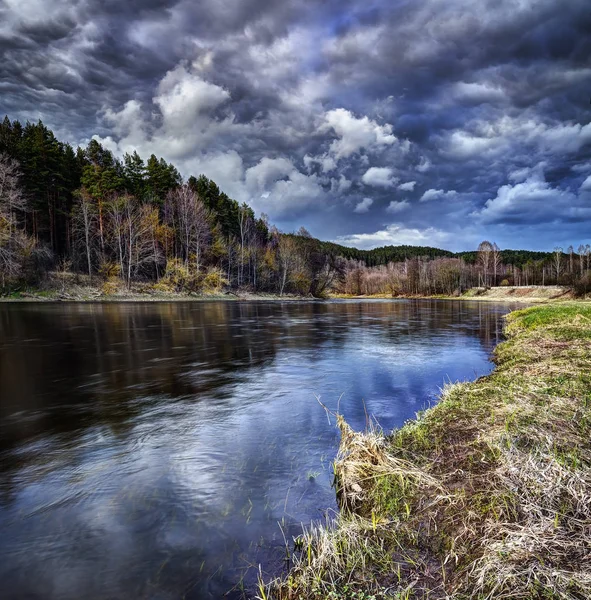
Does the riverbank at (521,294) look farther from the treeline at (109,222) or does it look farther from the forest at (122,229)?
the treeline at (109,222)

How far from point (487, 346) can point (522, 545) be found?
18361mm

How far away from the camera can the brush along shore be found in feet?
9.96

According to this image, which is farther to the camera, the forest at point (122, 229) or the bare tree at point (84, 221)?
the bare tree at point (84, 221)

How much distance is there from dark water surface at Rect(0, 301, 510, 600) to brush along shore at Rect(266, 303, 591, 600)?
2.57ft

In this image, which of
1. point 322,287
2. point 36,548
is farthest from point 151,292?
point 36,548

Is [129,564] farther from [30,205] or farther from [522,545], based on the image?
[30,205]

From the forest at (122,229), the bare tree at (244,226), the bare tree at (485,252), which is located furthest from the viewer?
the bare tree at (485,252)

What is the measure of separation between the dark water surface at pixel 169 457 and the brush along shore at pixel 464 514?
2.57 ft

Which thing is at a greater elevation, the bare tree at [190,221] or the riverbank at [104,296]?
the bare tree at [190,221]

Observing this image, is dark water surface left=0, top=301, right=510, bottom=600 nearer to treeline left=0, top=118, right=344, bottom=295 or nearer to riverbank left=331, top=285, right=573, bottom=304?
treeline left=0, top=118, right=344, bottom=295

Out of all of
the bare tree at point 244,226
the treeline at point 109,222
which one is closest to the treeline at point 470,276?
the bare tree at point 244,226

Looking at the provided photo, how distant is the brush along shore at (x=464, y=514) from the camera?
3.04 m

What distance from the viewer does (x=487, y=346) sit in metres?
19.5

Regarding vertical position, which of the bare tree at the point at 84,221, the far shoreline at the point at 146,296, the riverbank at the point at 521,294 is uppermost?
the bare tree at the point at 84,221
